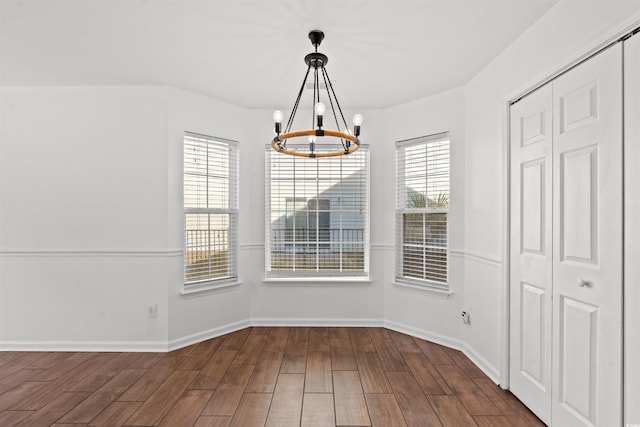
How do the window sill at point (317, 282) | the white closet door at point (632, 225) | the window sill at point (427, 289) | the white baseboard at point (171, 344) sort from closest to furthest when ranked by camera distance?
the white closet door at point (632, 225), the white baseboard at point (171, 344), the window sill at point (427, 289), the window sill at point (317, 282)

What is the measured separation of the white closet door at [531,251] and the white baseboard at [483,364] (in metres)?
0.18

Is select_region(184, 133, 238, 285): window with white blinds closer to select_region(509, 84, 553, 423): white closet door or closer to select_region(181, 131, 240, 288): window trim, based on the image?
select_region(181, 131, 240, 288): window trim

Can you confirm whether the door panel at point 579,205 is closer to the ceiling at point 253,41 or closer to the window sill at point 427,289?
the ceiling at point 253,41

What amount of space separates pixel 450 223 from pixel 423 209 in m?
0.34

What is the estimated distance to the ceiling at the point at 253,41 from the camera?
2.29 m

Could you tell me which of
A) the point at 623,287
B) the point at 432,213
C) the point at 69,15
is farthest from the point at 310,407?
the point at 69,15

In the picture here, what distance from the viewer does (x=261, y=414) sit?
241cm

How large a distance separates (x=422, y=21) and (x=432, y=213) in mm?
2003

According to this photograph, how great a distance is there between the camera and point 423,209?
392cm

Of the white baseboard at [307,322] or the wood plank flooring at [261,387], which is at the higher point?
the white baseboard at [307,322]

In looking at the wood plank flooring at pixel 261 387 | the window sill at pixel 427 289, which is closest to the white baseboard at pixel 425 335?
the wood plank flooring at pixel 261 387

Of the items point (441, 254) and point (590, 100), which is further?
point (441, 254)

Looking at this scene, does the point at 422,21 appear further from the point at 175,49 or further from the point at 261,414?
the point at 261,414

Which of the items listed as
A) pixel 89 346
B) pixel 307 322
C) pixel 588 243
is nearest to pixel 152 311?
pixel 89 346
